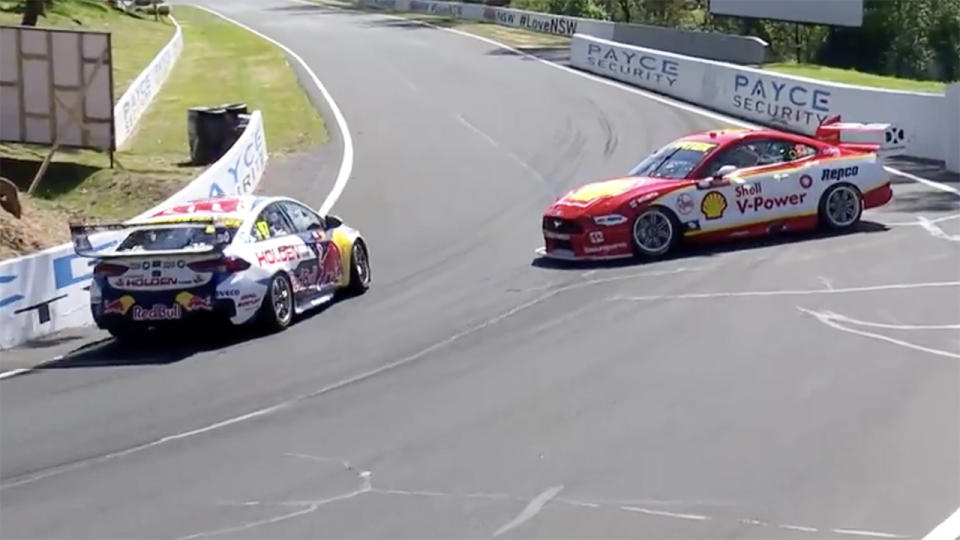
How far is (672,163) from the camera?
20438 mm

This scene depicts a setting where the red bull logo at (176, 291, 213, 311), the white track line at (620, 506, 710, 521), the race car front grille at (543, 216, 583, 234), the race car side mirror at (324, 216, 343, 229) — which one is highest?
the white track line at (620, 506, 710, 521)

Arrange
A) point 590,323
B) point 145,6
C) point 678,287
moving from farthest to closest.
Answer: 1. point 145,6
2. point 678,287
3. point 590,323

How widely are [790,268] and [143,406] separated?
8.01 m

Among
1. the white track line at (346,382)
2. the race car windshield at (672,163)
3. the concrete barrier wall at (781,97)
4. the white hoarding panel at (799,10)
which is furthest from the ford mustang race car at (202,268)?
the white hoarding panel at (799,10)

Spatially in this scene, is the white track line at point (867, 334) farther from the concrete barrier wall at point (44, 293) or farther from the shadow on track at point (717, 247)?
the concrete barrier wall at point (44, 293)

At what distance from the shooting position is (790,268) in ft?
60.1

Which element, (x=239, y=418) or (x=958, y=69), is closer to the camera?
(x=239, y=418)

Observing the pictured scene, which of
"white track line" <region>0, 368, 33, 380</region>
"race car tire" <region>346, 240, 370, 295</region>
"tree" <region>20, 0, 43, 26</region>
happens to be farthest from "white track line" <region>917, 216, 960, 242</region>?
"tree" <region>20, 0, 43, 26</region>

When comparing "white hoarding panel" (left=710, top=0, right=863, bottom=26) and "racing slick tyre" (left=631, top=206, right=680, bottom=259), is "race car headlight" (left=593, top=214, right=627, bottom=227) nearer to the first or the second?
"racing slick tyre" (left=631, top=206, right=680, bottom=259)

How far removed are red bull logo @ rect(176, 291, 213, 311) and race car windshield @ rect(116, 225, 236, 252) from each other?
525mm

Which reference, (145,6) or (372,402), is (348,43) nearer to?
(145,6)

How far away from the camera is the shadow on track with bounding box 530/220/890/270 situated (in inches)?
766

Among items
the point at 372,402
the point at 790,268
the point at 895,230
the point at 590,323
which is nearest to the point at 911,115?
the point at 895,230

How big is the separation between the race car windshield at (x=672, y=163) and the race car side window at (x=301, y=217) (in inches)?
175
